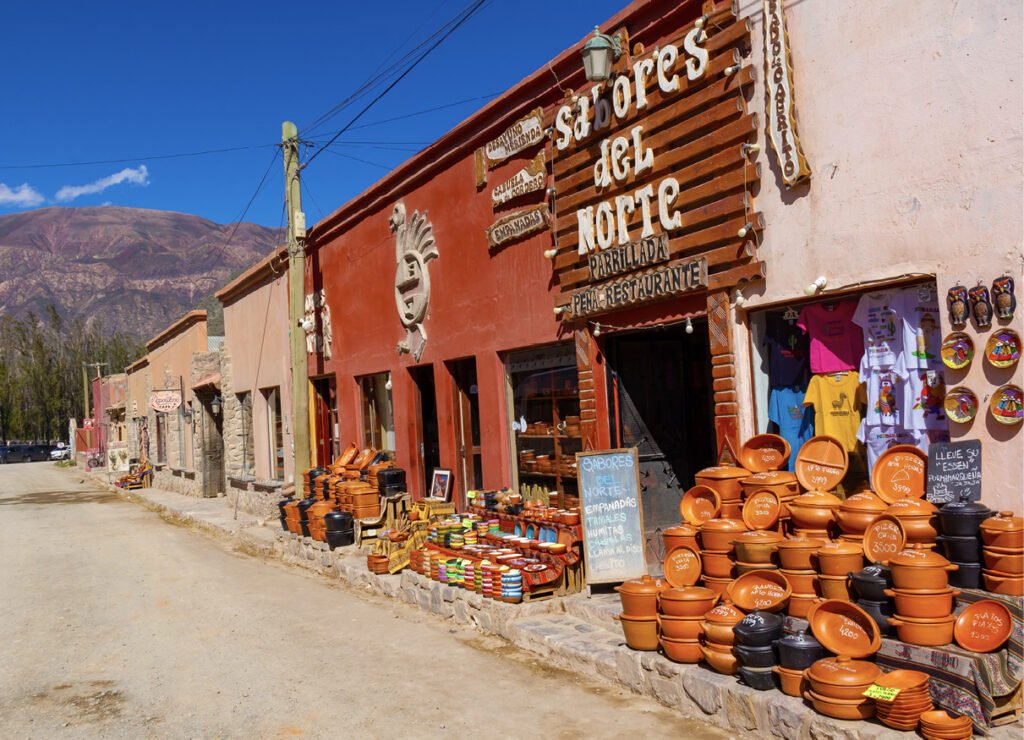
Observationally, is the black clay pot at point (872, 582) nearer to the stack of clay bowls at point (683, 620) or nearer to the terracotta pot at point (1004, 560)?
the terracotta pot at point (1004, 560)

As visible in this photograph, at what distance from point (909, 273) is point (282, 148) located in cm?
1213

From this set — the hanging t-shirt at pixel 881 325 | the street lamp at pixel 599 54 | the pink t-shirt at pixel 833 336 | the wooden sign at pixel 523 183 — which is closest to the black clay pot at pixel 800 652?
the hanging t-shirt at pixel 881 325

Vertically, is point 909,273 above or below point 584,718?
above

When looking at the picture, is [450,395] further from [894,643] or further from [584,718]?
[894,643]

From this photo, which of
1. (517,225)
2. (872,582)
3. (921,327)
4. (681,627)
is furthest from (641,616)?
(517,225)

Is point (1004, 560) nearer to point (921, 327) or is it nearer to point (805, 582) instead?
point (805, 582)

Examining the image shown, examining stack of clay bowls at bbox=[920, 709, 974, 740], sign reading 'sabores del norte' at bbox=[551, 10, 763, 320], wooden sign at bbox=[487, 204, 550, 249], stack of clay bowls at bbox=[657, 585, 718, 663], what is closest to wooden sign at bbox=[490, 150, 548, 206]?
wooden sign at bbox=[487, 204, 550, 249]

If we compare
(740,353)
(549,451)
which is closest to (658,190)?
(740,353)

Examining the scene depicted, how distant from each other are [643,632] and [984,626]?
228 centimetres

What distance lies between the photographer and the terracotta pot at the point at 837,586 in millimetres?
5359

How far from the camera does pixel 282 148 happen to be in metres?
15.4

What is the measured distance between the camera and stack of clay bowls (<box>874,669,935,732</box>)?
14.5ft

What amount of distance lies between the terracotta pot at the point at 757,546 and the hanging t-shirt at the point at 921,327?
1.50 metres

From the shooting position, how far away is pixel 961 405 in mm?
5457
